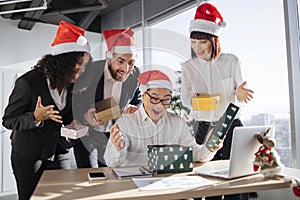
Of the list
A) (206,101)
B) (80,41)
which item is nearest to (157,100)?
(206,101)

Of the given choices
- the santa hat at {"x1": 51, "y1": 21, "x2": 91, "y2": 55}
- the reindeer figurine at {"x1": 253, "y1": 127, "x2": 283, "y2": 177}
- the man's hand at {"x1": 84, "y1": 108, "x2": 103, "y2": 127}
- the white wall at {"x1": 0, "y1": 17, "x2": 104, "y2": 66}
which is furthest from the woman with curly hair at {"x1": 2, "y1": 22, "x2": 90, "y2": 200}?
the white wall at {"x1": 0, "y1": 17, "x2": 104, "y2": 66}

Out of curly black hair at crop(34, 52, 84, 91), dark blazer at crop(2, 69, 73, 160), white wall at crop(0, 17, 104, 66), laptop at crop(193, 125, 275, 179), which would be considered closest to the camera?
laptop at crop(193, 125, 275, 179)

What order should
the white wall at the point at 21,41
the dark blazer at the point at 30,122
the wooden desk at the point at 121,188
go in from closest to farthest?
1. the wooden desk at the point at 121,188
2. the dark blazer at the point at 30,122
3. the white wall at the point at 21,41

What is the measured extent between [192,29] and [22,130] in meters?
1.28

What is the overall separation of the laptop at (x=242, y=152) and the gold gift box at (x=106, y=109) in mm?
877

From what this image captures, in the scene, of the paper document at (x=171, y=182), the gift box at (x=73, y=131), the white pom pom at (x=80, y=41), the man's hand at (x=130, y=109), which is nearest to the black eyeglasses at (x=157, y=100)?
the man's hand at (x=130, y=109)

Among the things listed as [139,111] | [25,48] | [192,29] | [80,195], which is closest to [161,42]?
[192,29]

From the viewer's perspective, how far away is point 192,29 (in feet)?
7.21

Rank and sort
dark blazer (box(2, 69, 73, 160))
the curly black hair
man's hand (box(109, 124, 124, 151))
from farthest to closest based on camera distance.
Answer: the curly black hair → dark blazer (box(2, 69, 73, 160)) → man's hand (box(109, 124, 124, 151))

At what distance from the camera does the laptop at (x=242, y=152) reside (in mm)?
1371

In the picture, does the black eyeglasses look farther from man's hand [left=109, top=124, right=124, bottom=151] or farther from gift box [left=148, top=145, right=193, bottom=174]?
gift box [left=148, top=145, right=193, bottom=174]

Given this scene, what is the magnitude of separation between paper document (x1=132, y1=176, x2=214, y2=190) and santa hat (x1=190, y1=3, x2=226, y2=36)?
43.8 inches

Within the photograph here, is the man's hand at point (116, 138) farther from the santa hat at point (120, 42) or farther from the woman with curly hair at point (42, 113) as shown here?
the santa hat at point (120, 42)

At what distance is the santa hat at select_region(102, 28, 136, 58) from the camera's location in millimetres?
2230
